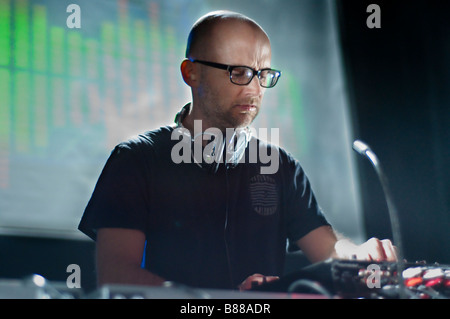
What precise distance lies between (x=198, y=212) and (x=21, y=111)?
86 centimetres

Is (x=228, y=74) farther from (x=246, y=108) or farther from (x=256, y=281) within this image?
(x=256, y=281)

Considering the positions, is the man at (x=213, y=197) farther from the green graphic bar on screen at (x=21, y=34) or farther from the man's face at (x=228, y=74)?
the green graphic bar on screen at (x=21, y=34)

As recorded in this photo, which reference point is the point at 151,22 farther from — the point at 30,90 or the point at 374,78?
the point at 374,78

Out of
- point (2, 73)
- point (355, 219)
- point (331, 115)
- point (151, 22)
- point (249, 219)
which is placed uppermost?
point (151, 22)

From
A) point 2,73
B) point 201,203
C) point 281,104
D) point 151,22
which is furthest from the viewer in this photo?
point 281,104

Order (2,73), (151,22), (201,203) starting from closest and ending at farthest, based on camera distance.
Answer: (201,203), (2,73), (151,22)

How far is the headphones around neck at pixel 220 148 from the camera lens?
5.47 ft

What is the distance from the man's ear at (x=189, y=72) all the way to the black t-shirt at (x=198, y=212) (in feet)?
0.65

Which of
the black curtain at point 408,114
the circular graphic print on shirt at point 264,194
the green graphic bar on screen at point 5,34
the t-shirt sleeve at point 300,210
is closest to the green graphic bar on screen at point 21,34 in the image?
the green graphic bar on screen at point 5,34

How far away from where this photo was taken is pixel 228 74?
65.7 inches

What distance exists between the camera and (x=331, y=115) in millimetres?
2533

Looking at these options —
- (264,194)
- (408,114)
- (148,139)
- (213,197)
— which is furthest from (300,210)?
(408,114)
